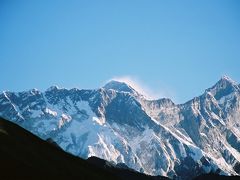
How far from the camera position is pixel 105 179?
19762 centimetres

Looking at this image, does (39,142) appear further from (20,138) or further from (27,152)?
(27,152)

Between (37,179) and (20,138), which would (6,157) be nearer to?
(37,179)

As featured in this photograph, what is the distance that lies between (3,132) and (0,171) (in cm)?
4185

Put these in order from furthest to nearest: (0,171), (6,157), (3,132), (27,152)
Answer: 1. (3,132)
2. (27,152)
3. (6,157)
4. (0,171)

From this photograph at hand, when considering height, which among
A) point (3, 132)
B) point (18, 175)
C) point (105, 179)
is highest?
point (3, 132)

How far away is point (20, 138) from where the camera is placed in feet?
633

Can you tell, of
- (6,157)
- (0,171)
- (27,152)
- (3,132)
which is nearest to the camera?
(0,171)

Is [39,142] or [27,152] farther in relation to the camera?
[39,142]

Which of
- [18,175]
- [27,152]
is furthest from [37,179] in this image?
[27,152]

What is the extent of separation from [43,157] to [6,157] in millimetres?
23745

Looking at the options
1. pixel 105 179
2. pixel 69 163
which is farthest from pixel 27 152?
pixel 105 179

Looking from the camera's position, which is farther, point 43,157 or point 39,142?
point 39,142

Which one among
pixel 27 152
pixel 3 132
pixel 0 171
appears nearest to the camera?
pixel 0 171

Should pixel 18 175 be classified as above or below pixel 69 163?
below
